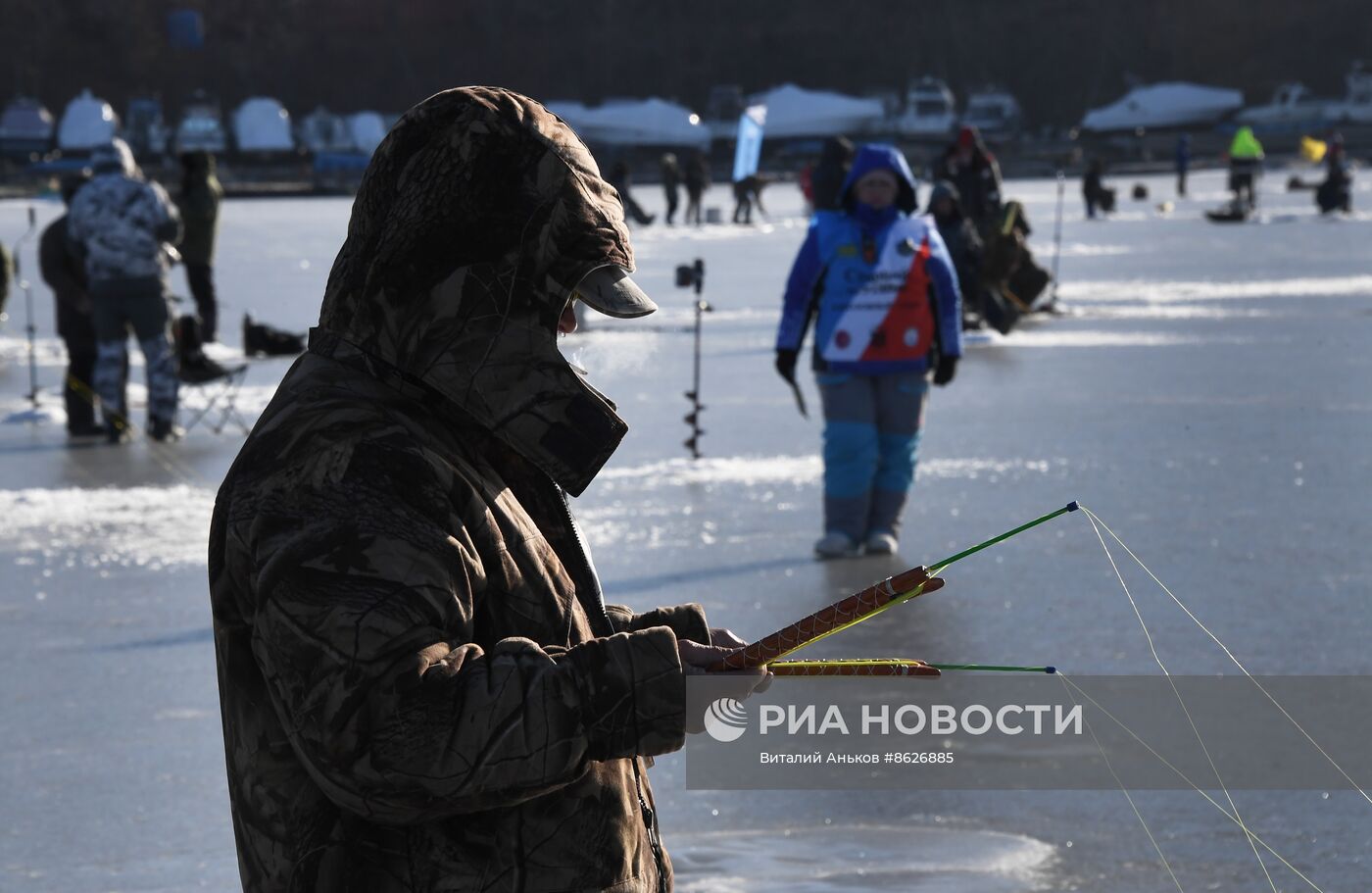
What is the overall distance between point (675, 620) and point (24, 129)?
8480cm

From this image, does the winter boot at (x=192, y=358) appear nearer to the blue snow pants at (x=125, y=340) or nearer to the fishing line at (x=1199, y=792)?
the blue snow pants at (x=125, y=340)

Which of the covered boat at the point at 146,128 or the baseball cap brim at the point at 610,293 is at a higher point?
the baseball cap brim at the point at 610,293

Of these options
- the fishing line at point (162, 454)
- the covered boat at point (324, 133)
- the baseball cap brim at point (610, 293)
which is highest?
the baseball cap brim at point (610, 293)

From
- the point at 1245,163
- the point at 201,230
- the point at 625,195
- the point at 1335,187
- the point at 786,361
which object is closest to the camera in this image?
the point at 786,361

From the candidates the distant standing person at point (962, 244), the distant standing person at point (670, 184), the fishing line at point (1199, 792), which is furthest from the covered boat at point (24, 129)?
the fishing line at point (1199, 792)

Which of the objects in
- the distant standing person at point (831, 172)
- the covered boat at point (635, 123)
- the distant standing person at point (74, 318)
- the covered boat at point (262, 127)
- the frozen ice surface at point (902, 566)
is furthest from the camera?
the covered boat at point (635, 123)

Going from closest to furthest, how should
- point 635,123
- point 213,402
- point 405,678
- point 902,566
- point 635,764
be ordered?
point 405,678
point 635,764
point 902,566
point 213,402
point 635,123

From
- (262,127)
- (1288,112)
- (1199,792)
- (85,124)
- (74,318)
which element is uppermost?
(74,318)

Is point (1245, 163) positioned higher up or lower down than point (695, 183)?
higher up

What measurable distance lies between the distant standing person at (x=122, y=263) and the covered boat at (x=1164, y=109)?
88.1 metres

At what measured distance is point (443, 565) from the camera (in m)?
2.05

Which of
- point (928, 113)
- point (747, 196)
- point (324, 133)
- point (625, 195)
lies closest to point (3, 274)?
point (625, 195)

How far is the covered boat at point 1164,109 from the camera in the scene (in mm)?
98250

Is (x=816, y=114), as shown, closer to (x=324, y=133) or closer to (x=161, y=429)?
(x=324, y=133)
